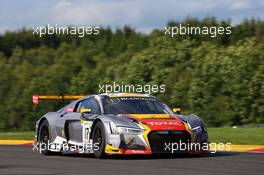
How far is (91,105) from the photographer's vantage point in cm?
1414

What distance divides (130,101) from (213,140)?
4.89 metres

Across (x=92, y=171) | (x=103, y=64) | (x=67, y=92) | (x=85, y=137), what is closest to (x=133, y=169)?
(x=92, y=171)

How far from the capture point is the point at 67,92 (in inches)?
1629

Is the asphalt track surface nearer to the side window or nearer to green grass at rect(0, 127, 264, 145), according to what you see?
the side window

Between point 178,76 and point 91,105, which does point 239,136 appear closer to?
point 91,105

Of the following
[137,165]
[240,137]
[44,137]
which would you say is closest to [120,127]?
[137,165]

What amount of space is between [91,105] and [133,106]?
0.89 meters

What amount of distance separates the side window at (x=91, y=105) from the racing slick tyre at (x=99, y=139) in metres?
0.60

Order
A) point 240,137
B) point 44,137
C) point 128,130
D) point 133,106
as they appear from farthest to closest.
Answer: point 240,137
point 44,137
point 133,106
point 128,130

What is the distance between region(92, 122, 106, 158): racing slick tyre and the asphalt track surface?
0.16 m

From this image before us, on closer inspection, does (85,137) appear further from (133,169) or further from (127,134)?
(133,169)

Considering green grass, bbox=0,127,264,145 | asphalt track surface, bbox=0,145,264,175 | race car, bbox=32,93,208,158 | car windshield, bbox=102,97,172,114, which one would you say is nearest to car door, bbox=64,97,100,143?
race car, bbox=32,93,208,158

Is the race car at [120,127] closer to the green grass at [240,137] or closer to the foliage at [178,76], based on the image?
the green grass at [240,137]

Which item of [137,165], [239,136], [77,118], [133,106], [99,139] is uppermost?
[133,106]
